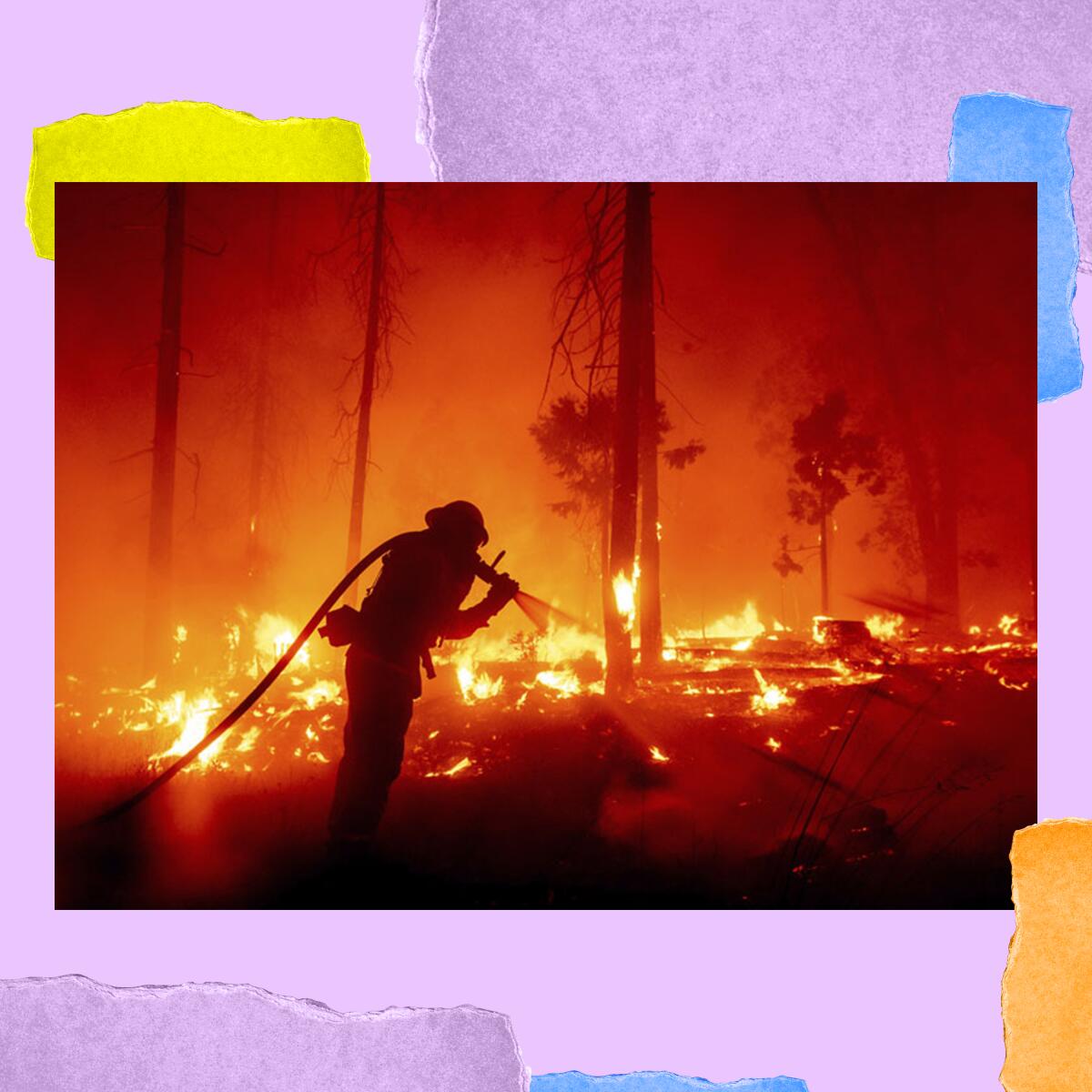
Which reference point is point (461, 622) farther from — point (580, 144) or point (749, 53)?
point (749, 53)

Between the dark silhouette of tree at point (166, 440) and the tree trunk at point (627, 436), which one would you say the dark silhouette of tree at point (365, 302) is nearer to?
the dark silhouette of tree at point (166, 440)

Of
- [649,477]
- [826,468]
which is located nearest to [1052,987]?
[826,468]

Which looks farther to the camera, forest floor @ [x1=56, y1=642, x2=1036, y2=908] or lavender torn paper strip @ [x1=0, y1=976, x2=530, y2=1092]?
forest floor @ [x1=56, y1=642, x2=1036, y2=908]

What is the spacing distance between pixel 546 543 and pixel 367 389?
501mm

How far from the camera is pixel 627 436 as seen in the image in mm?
2998

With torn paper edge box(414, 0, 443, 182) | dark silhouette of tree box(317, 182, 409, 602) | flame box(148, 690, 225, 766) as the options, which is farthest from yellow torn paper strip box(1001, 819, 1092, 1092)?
torn paper edge box(414, 0, 443, 182)

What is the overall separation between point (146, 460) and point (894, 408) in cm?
159

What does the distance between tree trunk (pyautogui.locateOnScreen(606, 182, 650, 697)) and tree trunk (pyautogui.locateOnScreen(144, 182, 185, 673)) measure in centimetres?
93

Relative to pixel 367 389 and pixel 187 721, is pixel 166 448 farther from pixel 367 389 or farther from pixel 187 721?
pixel 187 721

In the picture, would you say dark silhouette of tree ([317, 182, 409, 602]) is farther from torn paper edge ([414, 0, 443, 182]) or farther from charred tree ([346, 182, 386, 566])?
torn paper edge ([414, 0, 443, 182])

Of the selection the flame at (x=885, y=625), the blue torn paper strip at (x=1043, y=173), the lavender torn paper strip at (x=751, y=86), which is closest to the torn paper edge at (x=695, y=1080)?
the flame at (x=885, y=625)

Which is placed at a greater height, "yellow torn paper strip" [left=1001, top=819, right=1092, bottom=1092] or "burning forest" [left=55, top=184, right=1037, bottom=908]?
"burning forest" [left=55, top=184, right=1037, bottom=908]

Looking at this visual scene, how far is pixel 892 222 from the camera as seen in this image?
9.82ft

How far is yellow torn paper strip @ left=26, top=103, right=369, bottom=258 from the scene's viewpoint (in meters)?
2.97
